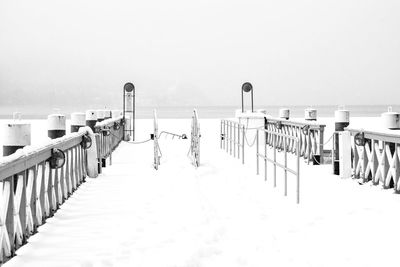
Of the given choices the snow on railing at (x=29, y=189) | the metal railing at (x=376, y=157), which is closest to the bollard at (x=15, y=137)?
the snow on railing at (x=29, y=189)

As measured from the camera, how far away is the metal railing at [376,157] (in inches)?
401

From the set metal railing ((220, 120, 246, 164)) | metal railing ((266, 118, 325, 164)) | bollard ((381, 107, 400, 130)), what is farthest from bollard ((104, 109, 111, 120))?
bollard ((381, 107, 400, 130))

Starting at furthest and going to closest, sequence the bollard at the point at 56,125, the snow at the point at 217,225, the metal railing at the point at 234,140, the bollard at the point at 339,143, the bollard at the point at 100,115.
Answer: the bollard at the point at 100,115
the metal railing at the point at 234,140
the bollard at the point at 339,143
the bollard at the point at 56,125
the snow at the point at 217,225

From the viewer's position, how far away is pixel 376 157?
11219mm

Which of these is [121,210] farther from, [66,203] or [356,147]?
[356,147]

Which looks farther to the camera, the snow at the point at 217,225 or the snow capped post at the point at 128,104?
the snow capped post at the point at 128,104

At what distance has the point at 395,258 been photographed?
19.3ft

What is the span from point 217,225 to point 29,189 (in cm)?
252

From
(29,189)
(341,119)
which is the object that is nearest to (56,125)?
(29,189)

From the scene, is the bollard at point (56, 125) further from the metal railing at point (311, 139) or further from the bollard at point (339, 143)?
the metal railing at point (311, 139)

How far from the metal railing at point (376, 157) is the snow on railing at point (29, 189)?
6019mm

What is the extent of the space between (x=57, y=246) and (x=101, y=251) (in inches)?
23.3

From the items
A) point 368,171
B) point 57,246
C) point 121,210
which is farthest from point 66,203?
point 368,171

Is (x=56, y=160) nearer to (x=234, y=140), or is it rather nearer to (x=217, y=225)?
(x=217, y=225)
